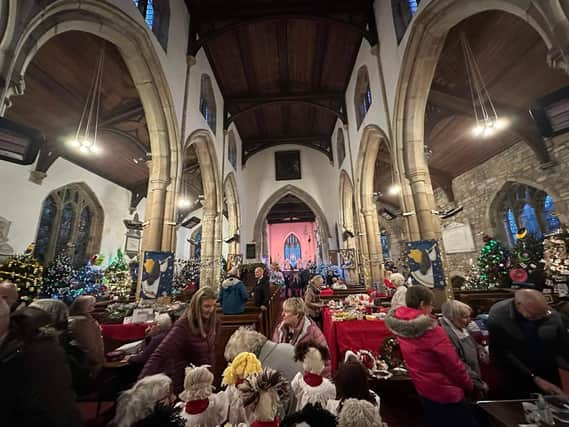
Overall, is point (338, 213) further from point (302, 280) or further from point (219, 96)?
point (219, 96)

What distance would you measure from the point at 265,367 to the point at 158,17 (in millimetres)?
7334

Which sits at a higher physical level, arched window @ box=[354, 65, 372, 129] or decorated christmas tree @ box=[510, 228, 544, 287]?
arched window @ box=[354, 65, 372, 129]

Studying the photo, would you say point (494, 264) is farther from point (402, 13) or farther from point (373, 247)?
point (402, 13)

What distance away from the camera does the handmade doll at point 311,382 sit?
4.19 feet

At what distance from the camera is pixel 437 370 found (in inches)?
60.6

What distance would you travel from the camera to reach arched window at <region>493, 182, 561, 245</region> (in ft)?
22.2

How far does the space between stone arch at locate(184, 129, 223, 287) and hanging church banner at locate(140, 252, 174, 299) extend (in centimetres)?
281

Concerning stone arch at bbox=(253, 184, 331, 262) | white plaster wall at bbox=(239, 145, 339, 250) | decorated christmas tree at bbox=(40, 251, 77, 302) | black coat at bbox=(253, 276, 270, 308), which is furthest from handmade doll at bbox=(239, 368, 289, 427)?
stone arch at bbox=(253, 184, 331, 262)

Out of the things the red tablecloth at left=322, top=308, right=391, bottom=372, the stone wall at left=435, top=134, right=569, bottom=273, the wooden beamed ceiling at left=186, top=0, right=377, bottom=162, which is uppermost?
the wooden beamed ceiling at left=186, top=0, right=377, bottom=162

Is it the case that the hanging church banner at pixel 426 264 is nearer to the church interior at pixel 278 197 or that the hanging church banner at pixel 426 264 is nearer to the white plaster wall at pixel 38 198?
the church interior at pixel 278 197

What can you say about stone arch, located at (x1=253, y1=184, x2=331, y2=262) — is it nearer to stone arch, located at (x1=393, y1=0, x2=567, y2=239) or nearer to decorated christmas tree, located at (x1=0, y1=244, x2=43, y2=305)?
stone arch, located at (x1=393, y1=0, x2=567, y2=239)

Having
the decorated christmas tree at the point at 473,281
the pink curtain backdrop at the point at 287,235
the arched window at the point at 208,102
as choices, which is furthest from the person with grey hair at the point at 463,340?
the pink curtain backdrop at the point at 287,235

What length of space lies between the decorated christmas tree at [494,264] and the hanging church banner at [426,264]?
3135 mm

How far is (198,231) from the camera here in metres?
16.0
